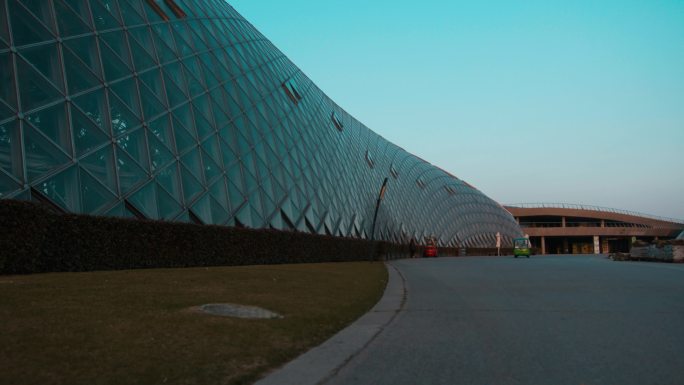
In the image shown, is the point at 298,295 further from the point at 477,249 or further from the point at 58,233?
the point at 477,249

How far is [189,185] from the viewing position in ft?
65.7

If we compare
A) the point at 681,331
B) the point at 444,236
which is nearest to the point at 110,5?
the point at 681,331

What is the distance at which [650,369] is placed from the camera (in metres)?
5.68

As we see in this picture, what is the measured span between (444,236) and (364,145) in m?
22.0

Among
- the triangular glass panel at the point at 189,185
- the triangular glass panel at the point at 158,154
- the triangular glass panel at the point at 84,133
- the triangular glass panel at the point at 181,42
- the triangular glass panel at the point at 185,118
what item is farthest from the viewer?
the triangular glass panel at the point at 181,42

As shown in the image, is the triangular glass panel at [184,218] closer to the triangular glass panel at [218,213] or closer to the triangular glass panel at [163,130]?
the triangular glass panel at [218,213]

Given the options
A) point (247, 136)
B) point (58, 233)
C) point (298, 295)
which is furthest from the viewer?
point (247, 136)

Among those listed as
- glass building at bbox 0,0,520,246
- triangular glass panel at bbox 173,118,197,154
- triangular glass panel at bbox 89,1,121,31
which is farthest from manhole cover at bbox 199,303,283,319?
triangular glass panel at bbox 89,1,121,31

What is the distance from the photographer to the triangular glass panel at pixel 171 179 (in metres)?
18.4

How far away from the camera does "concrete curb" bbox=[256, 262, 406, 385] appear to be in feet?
17.0

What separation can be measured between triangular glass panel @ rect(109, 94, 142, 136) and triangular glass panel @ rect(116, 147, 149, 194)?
80cm

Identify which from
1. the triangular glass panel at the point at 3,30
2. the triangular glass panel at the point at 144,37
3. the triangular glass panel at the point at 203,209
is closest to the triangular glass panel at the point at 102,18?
the triangular glass panel at the point at 144,37

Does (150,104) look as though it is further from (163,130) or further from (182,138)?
(182,138)

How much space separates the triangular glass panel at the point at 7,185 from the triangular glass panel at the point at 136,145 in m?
4.26
